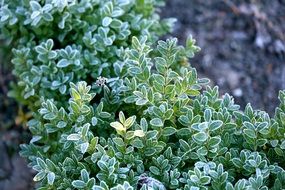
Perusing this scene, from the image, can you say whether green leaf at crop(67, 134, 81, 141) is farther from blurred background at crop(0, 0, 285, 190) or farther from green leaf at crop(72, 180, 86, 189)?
blurred background at crop(0, 0, 285, 190)

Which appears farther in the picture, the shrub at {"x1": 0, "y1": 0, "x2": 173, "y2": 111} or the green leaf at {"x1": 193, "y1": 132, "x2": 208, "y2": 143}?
the shrub at {"x1": 0, "y1": 0, "x2": 173, "y2": 111}

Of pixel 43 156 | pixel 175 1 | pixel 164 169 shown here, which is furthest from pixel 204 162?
pixel 175 1

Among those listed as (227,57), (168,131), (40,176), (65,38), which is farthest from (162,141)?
(227,57)

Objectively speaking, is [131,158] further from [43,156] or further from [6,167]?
[6,167]

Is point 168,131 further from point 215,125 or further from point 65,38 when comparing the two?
point 65,38

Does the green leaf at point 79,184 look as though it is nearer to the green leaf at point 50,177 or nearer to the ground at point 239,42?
the green leaf at point 50,177

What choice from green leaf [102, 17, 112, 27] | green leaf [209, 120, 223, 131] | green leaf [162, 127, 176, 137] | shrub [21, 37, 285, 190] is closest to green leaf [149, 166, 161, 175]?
shrub [21, 37, 285, 190]
